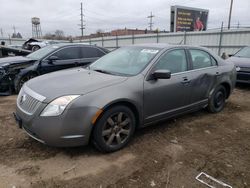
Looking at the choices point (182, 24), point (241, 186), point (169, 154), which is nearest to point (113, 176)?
point (169, 154)

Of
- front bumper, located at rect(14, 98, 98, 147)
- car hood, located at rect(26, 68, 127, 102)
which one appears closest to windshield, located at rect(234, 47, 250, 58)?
car hood, located at rect(26, 68, 127, 102)

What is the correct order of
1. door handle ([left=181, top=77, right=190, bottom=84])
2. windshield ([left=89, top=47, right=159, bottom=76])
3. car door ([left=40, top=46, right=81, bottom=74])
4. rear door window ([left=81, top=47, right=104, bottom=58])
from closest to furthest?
windshield ([left=89, top=47, right=159, bottom=76])
door handle ([left=181, top=77, right=190, bottom=84])
car door ([left=40, top=46, right=81, bottom=74])
rear door window ([left=81, top=47, right=104, bottom=58])

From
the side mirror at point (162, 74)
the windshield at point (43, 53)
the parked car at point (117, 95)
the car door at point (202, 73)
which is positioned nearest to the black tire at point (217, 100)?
the parked car at point (117, 95)

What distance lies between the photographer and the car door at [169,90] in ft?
12.1

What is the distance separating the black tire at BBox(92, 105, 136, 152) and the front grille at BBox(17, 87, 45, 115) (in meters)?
0.82

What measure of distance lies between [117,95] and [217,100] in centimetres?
293

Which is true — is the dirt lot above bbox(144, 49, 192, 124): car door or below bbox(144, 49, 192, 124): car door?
below

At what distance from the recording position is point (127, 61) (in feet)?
13.5

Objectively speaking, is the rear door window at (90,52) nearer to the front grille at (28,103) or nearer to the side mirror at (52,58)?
the side mirror at (52,58)

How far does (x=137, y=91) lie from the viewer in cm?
349

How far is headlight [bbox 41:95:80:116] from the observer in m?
2.92

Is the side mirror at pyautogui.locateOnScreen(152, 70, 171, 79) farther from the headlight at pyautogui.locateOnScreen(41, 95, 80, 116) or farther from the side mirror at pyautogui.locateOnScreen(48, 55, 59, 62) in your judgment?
the side mirror at pyautogui.locateOnScreen(48, 55, 59, 62)

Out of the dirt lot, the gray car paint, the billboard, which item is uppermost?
the billboard

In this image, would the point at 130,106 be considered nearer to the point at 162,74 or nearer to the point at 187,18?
the point at 162,74
